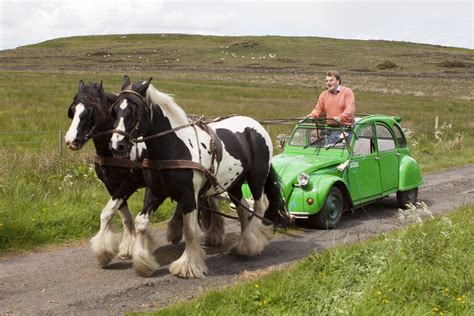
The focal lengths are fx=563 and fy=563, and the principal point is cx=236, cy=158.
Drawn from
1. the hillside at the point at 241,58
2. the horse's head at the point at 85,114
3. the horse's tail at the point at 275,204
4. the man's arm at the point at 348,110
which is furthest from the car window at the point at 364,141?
the hillside at the point at 241,58

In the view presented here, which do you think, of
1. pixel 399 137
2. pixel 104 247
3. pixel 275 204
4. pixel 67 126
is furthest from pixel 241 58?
pixel 104 247

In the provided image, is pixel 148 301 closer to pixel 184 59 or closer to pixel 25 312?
pixel 25 312

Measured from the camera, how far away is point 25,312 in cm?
517

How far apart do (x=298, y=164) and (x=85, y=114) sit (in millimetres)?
3935

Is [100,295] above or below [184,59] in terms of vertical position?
below

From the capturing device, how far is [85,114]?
610 centimetres

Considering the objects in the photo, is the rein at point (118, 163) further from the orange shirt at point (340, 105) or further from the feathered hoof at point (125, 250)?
the orange shirt at point (340, 105)

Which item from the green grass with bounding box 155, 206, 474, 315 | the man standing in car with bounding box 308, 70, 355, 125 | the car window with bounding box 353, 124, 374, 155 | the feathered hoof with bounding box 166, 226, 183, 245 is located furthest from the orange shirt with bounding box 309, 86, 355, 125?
the feathered hoof with bounding box 166, 226, 183, 245

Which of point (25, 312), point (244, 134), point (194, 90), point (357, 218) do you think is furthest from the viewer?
point (194, 90)

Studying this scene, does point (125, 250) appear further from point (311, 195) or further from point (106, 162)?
point (311, 195)

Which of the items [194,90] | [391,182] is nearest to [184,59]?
[194,90]

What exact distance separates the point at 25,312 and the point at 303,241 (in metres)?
4.07

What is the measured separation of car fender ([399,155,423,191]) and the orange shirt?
1.66m

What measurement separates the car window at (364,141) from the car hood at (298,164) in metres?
0.55
